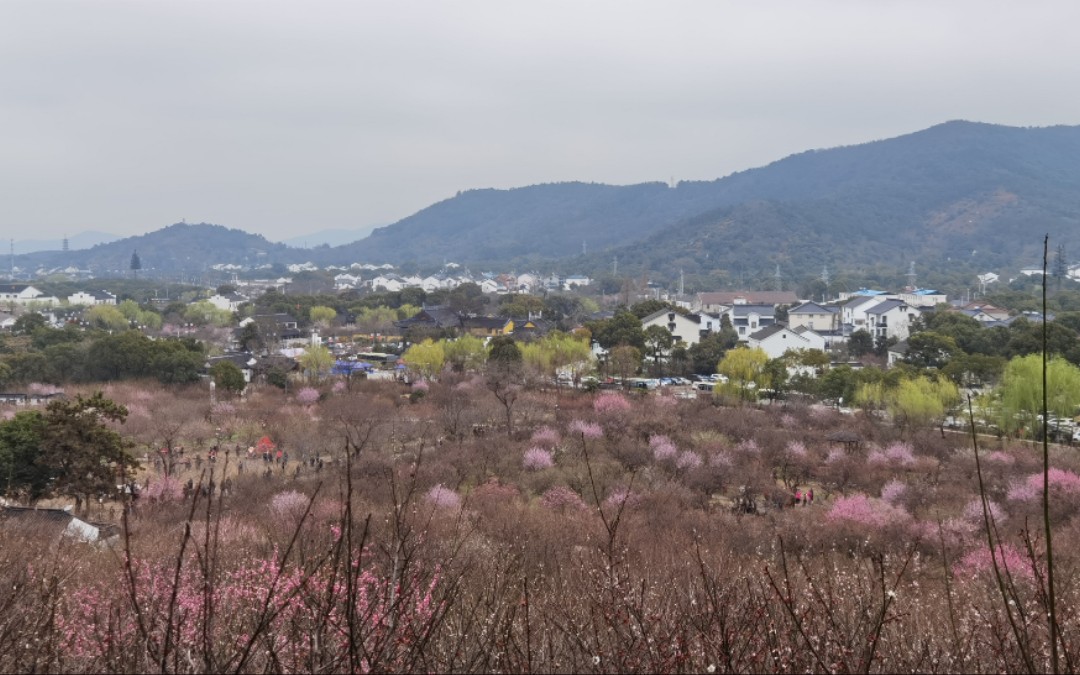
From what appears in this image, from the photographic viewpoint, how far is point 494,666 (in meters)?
3.19

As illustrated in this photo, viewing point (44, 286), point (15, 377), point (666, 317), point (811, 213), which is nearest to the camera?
point (15, 377)

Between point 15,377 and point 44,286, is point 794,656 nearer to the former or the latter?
point 15,377

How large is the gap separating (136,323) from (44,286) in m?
28.7

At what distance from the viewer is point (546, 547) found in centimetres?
658

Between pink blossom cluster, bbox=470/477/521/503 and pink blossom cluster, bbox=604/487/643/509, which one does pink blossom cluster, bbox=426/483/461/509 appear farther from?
pink blossom cluster, bbox=604/487/643/509

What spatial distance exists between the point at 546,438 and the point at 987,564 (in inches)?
294

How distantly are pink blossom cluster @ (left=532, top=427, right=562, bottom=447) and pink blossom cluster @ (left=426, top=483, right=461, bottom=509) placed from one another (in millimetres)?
3523

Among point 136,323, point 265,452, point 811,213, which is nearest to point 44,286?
point 136,323

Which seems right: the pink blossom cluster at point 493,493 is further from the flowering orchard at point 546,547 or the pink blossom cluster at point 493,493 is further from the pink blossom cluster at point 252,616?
the pink blossom cluster at point 252,616

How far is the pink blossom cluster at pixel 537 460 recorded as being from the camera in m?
11.7

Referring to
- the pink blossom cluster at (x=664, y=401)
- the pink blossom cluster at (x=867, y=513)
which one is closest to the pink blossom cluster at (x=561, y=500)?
the pink blossom cluster at (x=867, y=513)

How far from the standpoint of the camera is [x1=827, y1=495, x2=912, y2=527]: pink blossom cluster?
8781mm

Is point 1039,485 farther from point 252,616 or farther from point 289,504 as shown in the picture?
point 252,616

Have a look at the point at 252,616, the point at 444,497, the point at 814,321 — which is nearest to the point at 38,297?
the point at 814,321
